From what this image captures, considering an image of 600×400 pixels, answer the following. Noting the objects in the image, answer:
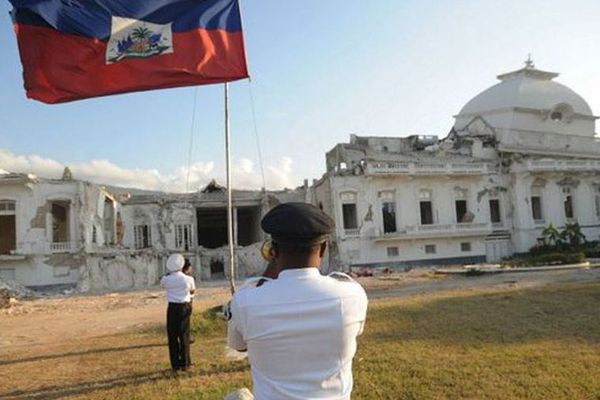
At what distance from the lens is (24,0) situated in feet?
23.0

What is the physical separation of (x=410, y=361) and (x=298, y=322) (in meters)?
5.65

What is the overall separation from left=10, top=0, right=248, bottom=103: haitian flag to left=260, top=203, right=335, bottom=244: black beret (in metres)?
5.75

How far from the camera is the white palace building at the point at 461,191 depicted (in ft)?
109

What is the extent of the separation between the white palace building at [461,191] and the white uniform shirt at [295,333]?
3023 cm

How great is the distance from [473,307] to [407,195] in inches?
900

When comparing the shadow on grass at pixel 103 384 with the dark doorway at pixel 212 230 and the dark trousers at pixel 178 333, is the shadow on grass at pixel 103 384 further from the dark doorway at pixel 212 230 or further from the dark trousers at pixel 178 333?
the dark doorway at pixel 212 230

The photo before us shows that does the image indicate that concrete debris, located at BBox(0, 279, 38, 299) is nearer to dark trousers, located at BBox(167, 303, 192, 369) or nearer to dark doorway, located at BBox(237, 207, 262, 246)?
dark doorway, located at BBox(237, 207, 262, 246)

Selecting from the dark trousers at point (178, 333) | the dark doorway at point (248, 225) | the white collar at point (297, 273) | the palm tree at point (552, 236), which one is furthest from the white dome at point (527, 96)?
the white collar at point (297, 273)

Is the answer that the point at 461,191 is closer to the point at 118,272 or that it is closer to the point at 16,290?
the point at 118,272

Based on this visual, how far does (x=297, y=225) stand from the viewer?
2.18 meters

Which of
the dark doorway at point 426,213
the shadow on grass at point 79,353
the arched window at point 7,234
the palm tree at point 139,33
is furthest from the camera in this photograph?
the dark doorway at point 426,213

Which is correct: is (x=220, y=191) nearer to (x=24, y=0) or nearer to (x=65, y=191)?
(x=65, y=191)

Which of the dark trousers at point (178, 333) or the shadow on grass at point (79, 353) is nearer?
the dark trousers at point (178, 333)

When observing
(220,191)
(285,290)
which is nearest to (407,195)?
(220,191)
